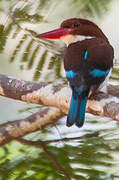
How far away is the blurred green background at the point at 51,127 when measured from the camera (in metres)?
1.40

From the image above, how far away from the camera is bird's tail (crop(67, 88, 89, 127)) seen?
5.07 ft

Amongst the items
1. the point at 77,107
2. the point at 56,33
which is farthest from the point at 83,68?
the point at 56,33

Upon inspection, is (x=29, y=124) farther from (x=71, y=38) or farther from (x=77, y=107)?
(x=71, y=38)

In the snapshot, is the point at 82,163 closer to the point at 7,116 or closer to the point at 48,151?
the point at 48,151

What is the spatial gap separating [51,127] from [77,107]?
0.70 ft

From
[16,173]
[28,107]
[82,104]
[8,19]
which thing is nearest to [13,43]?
[8,19]

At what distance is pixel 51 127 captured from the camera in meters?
1.71

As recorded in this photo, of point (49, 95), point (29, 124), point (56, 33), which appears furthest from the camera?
point (56, 33)

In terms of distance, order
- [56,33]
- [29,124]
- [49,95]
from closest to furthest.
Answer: [49,95] < [29,124] < [56,33]

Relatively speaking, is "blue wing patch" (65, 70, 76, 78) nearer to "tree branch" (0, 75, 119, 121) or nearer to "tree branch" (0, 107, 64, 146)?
"tree branch" (0, 75, 119, 121)

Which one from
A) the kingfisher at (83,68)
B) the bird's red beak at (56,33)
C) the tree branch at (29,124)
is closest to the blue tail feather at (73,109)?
the kingfisher at (83,68)

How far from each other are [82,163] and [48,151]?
177 millimetres

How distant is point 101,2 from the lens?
1530 mm

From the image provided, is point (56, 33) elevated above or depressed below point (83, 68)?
above
